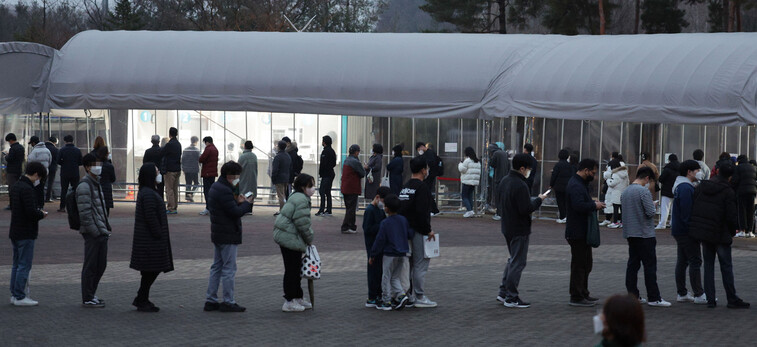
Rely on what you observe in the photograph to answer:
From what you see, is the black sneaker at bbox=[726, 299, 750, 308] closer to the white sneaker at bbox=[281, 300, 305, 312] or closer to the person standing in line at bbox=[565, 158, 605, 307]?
the person standing in line at bbox=[565, 158, 605, 307]

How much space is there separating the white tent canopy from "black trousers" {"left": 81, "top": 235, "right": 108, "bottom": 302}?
13.0m

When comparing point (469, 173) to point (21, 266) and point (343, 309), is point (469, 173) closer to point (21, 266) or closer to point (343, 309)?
point (343, 309)

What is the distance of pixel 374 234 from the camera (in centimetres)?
1070

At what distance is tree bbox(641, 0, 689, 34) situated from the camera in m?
43.6

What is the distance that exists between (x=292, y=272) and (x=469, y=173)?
41.0ft

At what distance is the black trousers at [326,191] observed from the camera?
69.2 ft

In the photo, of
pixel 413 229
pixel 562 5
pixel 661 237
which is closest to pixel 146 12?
pixel 562 5

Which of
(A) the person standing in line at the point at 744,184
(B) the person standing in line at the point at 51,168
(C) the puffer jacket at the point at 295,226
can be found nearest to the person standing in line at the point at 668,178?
(A) the person standing in line at the point at 744,184

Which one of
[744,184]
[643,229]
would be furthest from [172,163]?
[643,229]

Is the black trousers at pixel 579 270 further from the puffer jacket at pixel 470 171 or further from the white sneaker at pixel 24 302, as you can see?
the puffer jacket at pixel 470 171

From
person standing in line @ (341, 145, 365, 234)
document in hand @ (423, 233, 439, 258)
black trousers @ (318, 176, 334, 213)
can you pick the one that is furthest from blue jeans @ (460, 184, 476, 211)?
document in hand @ (423, 233, 439, 258)

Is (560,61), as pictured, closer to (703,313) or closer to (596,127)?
(596,127)

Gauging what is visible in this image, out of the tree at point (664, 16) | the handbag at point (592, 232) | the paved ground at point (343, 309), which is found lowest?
the paved ground at point (343, 309)

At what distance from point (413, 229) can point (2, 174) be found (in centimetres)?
1920
